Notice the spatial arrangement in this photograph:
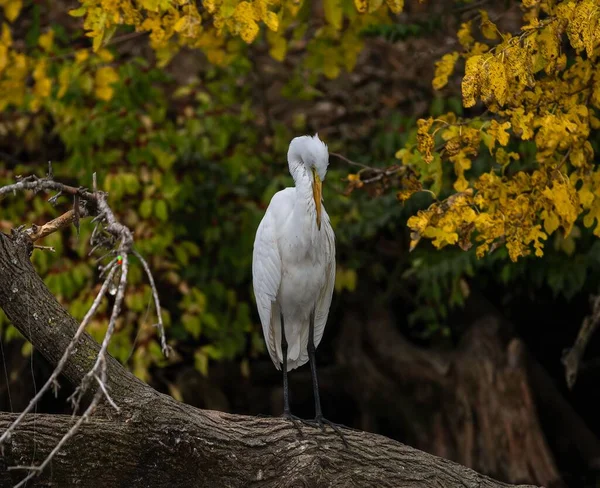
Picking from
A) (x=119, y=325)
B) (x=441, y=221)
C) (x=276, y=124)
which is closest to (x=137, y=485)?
(x=441, y=221)

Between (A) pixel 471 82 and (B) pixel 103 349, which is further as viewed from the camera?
(A) pixel 471 82

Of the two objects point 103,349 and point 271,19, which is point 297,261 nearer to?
point 271,19

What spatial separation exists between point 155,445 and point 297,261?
3.75 ft

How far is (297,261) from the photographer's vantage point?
149 inches

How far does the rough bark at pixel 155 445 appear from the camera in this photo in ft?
8.95

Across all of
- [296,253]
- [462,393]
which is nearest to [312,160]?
[296,253]

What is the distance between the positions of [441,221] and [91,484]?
1.33 m

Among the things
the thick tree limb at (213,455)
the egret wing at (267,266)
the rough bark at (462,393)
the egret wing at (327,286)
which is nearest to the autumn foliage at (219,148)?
the egret wing at (327,286)

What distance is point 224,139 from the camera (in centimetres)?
540

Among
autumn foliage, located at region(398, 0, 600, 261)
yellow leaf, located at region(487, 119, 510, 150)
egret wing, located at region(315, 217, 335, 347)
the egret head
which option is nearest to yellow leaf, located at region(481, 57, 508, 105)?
autumn foliage, located at region(398, 0, 600, 261)

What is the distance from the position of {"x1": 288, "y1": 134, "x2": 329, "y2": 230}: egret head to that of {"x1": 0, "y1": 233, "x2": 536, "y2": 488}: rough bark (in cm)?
82

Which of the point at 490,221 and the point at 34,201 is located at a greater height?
the point at 34,201

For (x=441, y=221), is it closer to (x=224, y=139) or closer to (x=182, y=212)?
(x=224, y=139)

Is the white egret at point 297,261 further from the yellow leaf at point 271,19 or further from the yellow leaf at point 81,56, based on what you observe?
the yellow leaf at point 81,56
